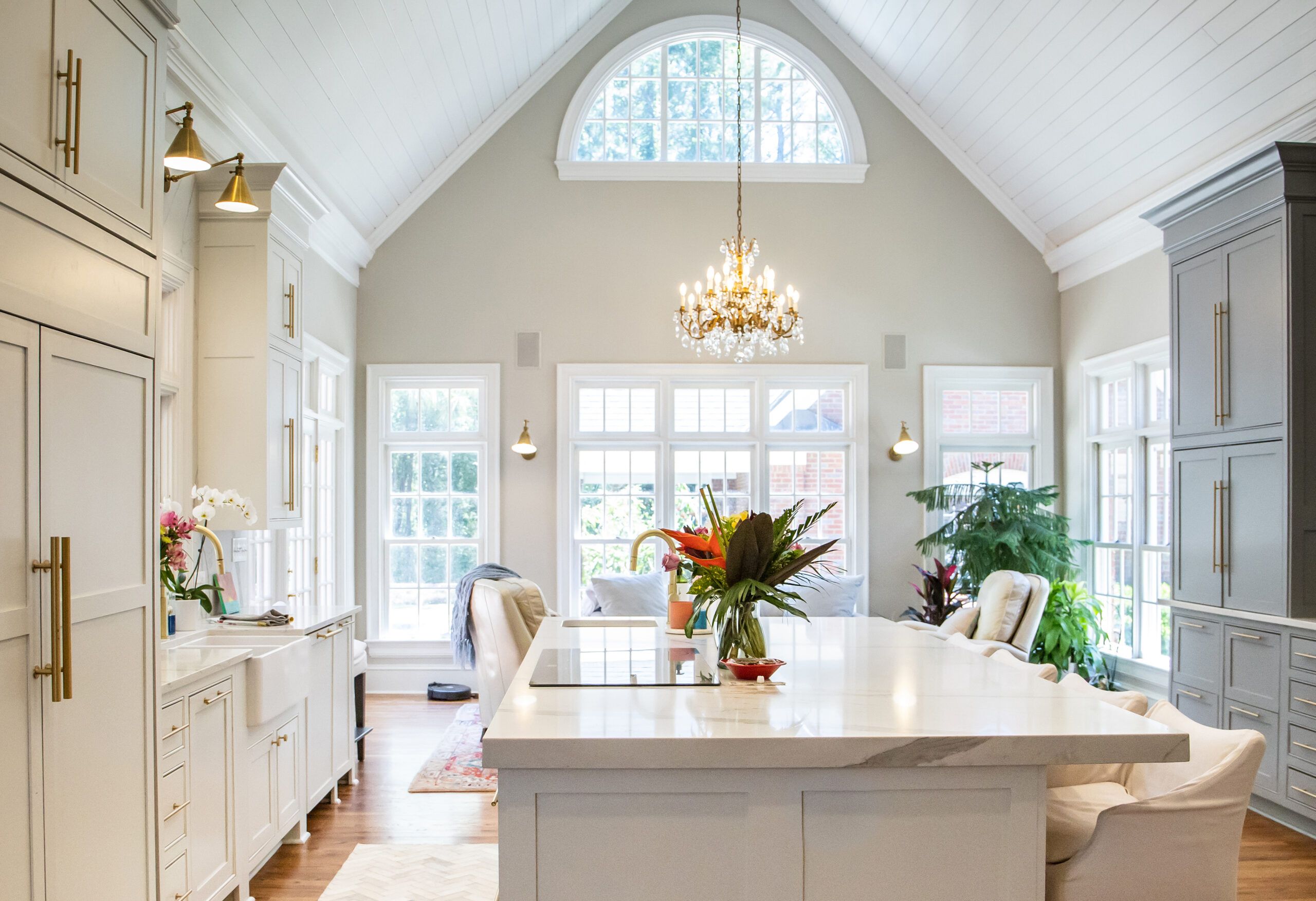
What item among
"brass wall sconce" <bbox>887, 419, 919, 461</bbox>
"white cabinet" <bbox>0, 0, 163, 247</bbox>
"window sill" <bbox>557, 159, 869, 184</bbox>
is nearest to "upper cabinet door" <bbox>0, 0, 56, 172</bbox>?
"white cabinet" <bbox>0, 0, 163, 247</bbox>

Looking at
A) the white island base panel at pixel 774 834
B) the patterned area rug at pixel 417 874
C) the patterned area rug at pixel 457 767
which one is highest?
the white island base panel at pixel 774 834

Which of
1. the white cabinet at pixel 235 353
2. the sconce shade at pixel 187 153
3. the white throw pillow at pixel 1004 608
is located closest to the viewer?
the sconce shade at pixel 187 153

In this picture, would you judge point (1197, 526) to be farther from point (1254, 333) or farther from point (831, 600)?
point (831, 600)

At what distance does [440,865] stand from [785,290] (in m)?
4.70

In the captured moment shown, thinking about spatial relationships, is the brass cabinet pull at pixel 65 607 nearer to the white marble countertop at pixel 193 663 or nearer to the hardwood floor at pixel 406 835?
the white marble countertop at pixel 193 663

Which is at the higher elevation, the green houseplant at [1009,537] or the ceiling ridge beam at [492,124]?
the ceiling ridge beam at [492,124]

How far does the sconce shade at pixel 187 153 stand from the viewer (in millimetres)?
3143

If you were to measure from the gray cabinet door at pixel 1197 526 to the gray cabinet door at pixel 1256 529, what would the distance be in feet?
0.23

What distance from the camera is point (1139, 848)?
1994 mm

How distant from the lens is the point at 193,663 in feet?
10.1

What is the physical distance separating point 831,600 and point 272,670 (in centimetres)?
395

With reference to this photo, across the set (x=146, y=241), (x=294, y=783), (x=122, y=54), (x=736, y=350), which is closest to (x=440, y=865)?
(x=294, y=783)

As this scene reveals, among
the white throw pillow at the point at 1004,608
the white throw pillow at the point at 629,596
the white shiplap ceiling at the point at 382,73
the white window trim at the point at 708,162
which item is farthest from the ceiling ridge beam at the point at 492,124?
the white throw pillow at the point at 1004,608

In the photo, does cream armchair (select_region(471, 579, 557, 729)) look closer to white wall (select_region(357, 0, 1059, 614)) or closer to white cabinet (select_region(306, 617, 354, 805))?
white cabinet (select_region(306, 617, 354, 805))
